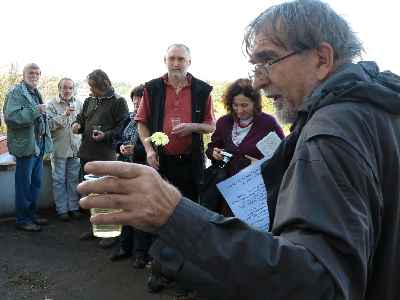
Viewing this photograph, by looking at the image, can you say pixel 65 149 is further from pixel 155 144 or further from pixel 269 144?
pixel 269 144

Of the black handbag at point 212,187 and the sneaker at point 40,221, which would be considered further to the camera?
the sneaker at point 40,221

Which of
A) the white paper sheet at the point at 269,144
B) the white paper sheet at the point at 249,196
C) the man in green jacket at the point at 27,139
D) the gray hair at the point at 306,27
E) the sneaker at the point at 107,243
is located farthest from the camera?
the man in green jacket at the point at 27,139

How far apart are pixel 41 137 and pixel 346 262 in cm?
549

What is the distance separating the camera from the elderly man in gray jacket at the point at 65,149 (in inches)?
243

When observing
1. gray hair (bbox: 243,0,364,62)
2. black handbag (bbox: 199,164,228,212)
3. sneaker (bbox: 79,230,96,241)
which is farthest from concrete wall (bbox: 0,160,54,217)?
gray hair (bbox: 243,0,364,62)

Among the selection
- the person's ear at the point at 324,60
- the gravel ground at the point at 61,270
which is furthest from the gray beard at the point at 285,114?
the gravel ground at the point at 61,270

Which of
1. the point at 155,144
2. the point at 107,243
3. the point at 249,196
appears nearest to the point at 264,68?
the point at 249,196

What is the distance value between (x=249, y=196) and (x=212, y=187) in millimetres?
2045

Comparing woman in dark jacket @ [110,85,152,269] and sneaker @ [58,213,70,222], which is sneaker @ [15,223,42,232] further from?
woman in dark jacket @ [110,85,152,269]

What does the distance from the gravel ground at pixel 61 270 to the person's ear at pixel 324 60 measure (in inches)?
127

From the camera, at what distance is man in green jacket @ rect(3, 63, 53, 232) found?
5.59m

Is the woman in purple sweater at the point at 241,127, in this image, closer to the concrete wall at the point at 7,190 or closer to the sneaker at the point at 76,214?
the sneaker at the point at 76,214

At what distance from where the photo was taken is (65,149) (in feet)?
20.9

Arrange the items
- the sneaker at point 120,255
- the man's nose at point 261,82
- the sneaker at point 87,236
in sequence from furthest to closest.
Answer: the sneaker at point 87,236 → the sneaker at point 120,255 → the man's nose at point 261,82
